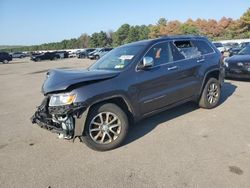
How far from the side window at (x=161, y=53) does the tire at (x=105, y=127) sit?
A: 4.35ft

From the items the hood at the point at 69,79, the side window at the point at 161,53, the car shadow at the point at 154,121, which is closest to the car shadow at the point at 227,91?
the car shadow at the point at 154,121

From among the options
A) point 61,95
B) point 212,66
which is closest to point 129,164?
point 61,95

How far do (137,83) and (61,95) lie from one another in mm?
1353

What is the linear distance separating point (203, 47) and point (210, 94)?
1139 millimetres

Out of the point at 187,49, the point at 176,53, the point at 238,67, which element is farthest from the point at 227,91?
the point at 176,53

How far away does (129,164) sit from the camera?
4047 mm

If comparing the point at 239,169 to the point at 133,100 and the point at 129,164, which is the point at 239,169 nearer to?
the point at 129,164

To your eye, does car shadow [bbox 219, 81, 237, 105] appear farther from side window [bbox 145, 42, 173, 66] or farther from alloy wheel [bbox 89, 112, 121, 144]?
alloy wheel [bbox 89, 112, 121, 144]

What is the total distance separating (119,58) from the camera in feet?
17.9

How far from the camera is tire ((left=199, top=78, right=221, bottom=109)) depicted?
6484mm

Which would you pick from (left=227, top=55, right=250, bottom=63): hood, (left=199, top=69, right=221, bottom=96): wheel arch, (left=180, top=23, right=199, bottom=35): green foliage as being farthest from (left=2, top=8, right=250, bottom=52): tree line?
(left=199, top=69, right=221, bottom=96): wheel arch

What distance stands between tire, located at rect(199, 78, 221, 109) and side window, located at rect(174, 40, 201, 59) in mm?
800

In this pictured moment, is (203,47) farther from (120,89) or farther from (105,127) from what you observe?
(105,127)

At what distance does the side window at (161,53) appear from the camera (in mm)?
5336
